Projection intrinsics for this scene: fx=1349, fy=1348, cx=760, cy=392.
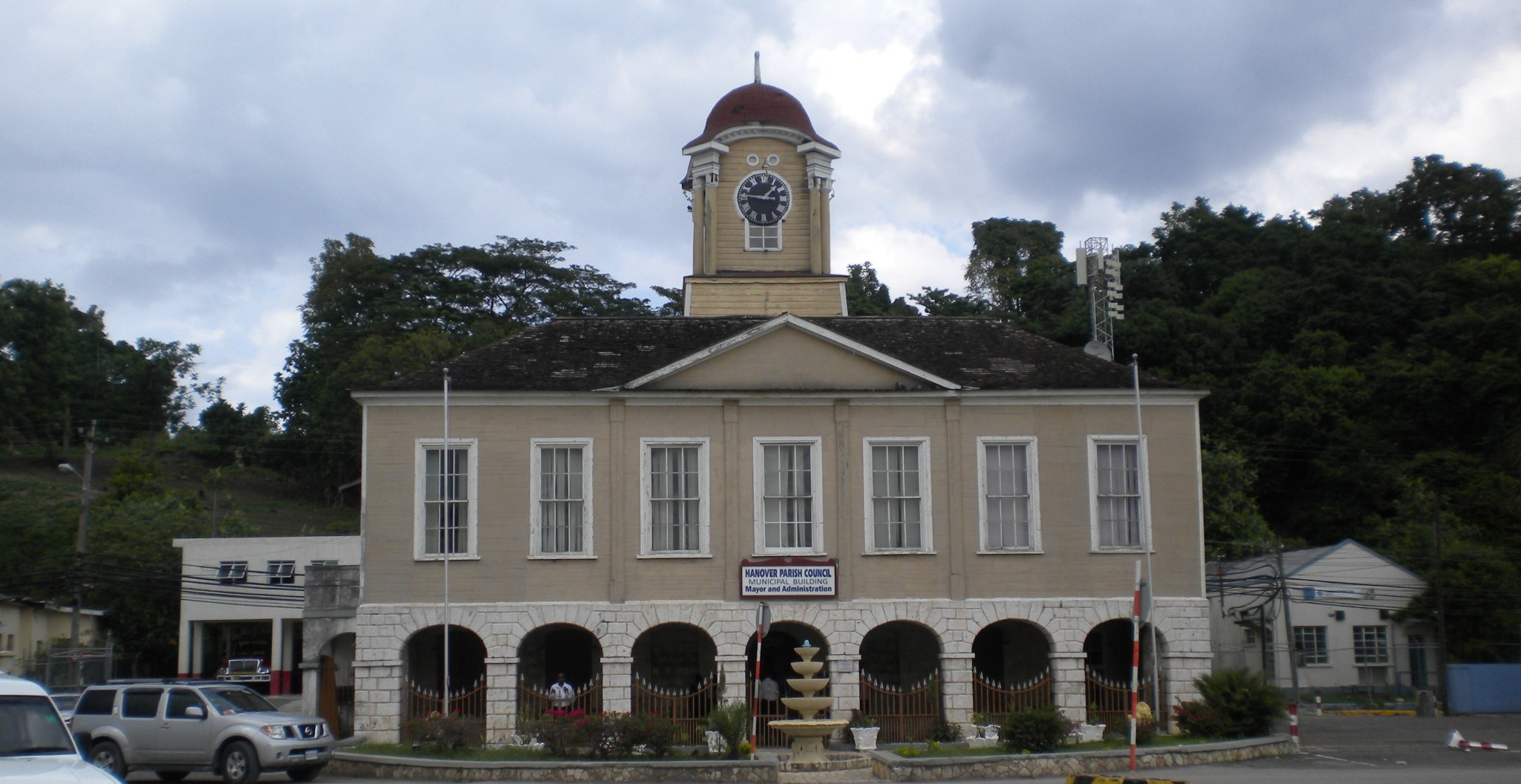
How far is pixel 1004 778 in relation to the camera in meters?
20.2

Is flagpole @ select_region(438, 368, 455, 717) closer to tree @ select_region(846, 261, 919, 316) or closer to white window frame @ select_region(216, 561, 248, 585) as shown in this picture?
white window frame @ select_region(216, 561, 248, 585)

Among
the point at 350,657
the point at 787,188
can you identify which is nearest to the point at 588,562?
the point at 350,657

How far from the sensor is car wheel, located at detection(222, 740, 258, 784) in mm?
19219

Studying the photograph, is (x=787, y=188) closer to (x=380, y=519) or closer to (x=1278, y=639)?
(x=380, y=519)

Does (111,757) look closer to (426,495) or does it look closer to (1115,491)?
(426,495)

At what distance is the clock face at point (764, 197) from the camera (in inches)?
1275

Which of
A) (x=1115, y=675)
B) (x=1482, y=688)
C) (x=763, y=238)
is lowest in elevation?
(x=1482, y=688)

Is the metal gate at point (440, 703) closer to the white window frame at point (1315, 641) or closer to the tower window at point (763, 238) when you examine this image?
the tower window at point (763, 238)

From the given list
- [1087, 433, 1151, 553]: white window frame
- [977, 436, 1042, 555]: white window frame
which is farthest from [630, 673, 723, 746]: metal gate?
[1087, 433, 1151, 553]: white window frame

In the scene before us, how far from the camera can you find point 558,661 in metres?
28.0

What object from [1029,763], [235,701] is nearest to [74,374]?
[235,701]

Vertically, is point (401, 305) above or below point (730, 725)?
above

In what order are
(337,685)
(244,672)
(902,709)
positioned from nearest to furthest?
(902,709) → (337,685) → (244,672)

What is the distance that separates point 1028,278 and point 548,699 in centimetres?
4515
